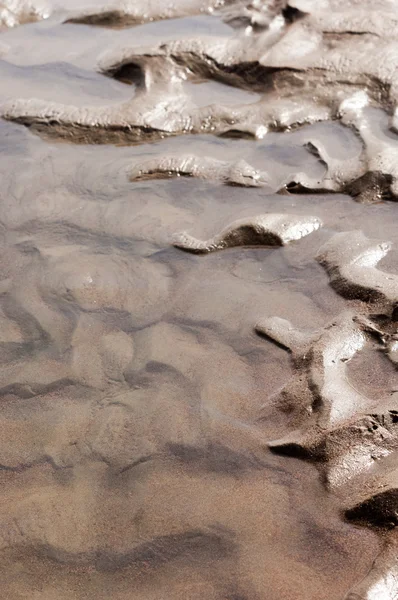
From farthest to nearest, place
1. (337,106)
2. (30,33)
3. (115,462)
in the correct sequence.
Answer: (30,33), (337,106), (115,462)

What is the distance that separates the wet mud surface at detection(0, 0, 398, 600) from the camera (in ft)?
5.46

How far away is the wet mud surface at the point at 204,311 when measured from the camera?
5.46ft

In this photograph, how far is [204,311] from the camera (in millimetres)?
2340

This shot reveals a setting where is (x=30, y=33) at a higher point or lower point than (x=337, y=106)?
lower

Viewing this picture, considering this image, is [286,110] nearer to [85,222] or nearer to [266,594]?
[85,222]

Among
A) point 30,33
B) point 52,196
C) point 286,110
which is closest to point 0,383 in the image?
point 52,196

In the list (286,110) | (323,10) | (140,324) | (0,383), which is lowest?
(0,383)

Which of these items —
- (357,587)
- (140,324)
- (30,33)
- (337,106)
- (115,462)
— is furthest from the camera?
(30,33)

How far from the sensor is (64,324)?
234 cm

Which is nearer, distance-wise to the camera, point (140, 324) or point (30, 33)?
point (140, 324)

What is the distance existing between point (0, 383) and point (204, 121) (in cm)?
177

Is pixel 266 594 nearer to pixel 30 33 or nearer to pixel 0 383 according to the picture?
pixel 0 383

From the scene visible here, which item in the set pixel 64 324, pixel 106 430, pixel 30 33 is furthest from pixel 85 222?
pixel 30 33

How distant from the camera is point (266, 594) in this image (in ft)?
5.07
